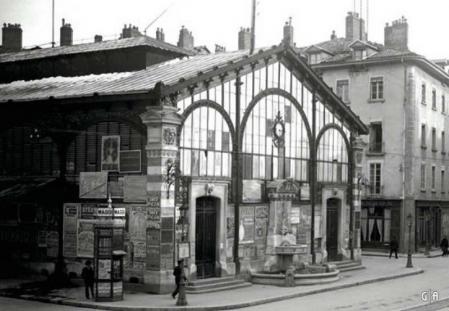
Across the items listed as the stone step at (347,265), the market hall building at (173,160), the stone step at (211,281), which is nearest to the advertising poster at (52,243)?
the market hall building at (173,160)

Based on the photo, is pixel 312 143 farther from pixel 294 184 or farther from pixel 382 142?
pixel 382 142

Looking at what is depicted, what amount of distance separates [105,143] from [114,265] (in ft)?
20.3

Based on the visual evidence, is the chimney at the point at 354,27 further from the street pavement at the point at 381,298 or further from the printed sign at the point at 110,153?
the printed sign at the point at 110,153

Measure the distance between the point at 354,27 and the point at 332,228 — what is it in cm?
2510

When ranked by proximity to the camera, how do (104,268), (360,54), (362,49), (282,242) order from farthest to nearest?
(360,54)
(362,49)
(282,242)
(104,268)

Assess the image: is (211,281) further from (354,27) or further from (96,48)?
(354,27)

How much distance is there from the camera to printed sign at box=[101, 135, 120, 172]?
94.5ft

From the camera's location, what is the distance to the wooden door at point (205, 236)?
29688 millimetres

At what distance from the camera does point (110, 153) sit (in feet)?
95.1

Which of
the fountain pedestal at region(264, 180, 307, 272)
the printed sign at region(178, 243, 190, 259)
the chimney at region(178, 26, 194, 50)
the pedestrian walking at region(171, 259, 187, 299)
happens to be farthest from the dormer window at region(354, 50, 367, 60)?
the printed sign at region(178, 243, 190, 259)

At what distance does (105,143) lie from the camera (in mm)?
29156

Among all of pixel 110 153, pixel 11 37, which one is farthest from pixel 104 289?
pixel 11 37

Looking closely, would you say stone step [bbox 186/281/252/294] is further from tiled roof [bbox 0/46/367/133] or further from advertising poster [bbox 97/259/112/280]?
tiled roof [bbox 0/46/367/133]

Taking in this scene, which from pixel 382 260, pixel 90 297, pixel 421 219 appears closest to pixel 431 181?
pixel 421 219
